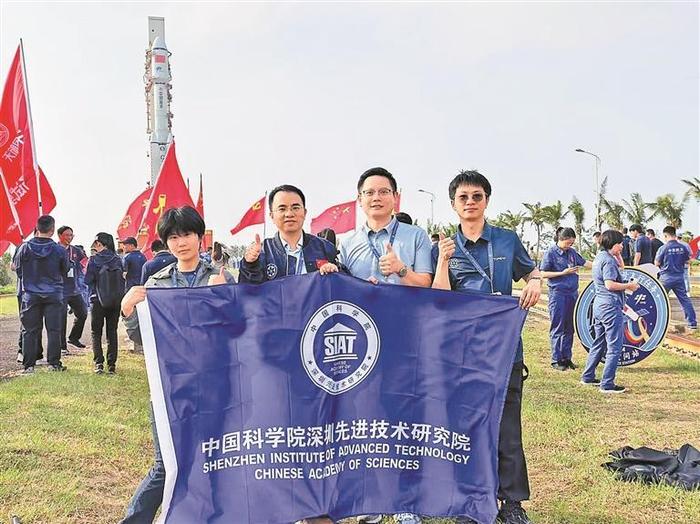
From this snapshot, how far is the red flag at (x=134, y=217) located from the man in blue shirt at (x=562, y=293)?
9.32 m

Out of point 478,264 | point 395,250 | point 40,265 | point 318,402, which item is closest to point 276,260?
point 395,250

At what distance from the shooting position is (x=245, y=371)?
3.18 m

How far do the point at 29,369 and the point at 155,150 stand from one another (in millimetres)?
31983

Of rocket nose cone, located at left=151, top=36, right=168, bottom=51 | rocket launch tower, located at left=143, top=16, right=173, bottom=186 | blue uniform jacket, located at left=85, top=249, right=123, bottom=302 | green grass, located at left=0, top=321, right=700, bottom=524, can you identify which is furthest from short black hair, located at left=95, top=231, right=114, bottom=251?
rocket nose cone, located at left=151, top=36, right=168, bottom=51

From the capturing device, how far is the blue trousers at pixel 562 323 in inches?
341

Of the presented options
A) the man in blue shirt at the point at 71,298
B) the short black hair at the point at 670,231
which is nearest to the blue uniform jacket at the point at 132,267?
the man in blue shirt at the point at 71,298

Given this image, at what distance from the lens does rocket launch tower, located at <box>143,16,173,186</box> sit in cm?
3881

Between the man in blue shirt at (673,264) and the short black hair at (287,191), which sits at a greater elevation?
the short black hair at (287,191)

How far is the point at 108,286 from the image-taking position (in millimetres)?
8609

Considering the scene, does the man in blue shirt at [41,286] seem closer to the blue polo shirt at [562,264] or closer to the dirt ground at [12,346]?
the dirt ground at [12,346]

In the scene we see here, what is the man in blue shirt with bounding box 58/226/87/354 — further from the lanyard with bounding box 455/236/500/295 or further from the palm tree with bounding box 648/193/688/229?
the palm tree with bounding box 648/193/688/229

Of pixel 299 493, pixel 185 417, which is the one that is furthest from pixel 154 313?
pixel 299 493

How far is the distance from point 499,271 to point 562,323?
17.6 feet

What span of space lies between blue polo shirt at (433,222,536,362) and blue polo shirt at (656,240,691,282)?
30.9 ft
